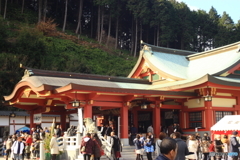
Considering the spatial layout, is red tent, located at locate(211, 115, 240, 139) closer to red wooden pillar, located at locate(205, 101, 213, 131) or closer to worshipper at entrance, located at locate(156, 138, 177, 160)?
red wooden pillar, located at locate(205, 101, 213, 131)

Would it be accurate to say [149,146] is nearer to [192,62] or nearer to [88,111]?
[88,111]

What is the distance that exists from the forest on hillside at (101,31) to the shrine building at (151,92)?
1757 centimetres

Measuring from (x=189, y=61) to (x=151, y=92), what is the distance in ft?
36.8

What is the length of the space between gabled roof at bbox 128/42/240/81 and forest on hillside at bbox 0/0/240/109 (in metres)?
16.6

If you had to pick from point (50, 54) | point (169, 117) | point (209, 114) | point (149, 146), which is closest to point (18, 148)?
point (149, 146)

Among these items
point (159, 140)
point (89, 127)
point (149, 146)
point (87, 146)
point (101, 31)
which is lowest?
point (149, 146)

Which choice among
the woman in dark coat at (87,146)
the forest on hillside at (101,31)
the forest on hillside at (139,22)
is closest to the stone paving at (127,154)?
the woman in dark coat at (87,146)

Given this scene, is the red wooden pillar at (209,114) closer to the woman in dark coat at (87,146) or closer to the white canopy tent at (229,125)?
the white canopy tent at (229,125)

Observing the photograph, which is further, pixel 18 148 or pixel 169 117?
pixel 169 117

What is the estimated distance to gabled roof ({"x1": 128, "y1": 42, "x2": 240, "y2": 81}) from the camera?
936 inches

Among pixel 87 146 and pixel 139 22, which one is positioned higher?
pixel 139 22

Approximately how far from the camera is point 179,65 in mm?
27375

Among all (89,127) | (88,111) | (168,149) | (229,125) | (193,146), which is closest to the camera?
(168,149)

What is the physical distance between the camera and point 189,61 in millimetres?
29109
